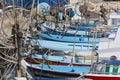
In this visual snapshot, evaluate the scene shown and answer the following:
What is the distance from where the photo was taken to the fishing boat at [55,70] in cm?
1222

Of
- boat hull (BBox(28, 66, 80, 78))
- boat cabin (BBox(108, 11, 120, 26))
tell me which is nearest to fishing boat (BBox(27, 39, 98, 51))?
boat cabin (BBox(108, 11, 120, 26))

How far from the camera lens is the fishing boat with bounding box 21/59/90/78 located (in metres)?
12.2

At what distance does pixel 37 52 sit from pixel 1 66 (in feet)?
11.6

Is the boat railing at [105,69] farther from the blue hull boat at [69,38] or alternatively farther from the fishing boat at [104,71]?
the blue hull boat at [69,38]

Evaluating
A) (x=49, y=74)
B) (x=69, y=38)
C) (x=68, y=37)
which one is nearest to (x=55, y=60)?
(x=49, y=74)

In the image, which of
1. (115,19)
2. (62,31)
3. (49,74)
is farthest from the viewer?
(62,31)

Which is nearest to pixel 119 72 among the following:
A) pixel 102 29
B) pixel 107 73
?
pixel 107 73

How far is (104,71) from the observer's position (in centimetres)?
1173

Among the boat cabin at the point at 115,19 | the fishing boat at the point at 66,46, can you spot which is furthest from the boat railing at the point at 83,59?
the boat cabin at the point at 115,19

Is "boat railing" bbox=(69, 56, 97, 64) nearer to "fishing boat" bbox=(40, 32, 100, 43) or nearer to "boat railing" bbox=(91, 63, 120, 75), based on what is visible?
"boat railing" bbox=(91, 63, 120, 75)

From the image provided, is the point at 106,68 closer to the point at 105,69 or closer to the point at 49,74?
the point at 105,69

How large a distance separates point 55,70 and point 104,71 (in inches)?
65.3

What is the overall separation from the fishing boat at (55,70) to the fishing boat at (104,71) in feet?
1.86

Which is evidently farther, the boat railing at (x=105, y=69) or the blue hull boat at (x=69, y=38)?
the blue hull boat at (x=69, y=38)
